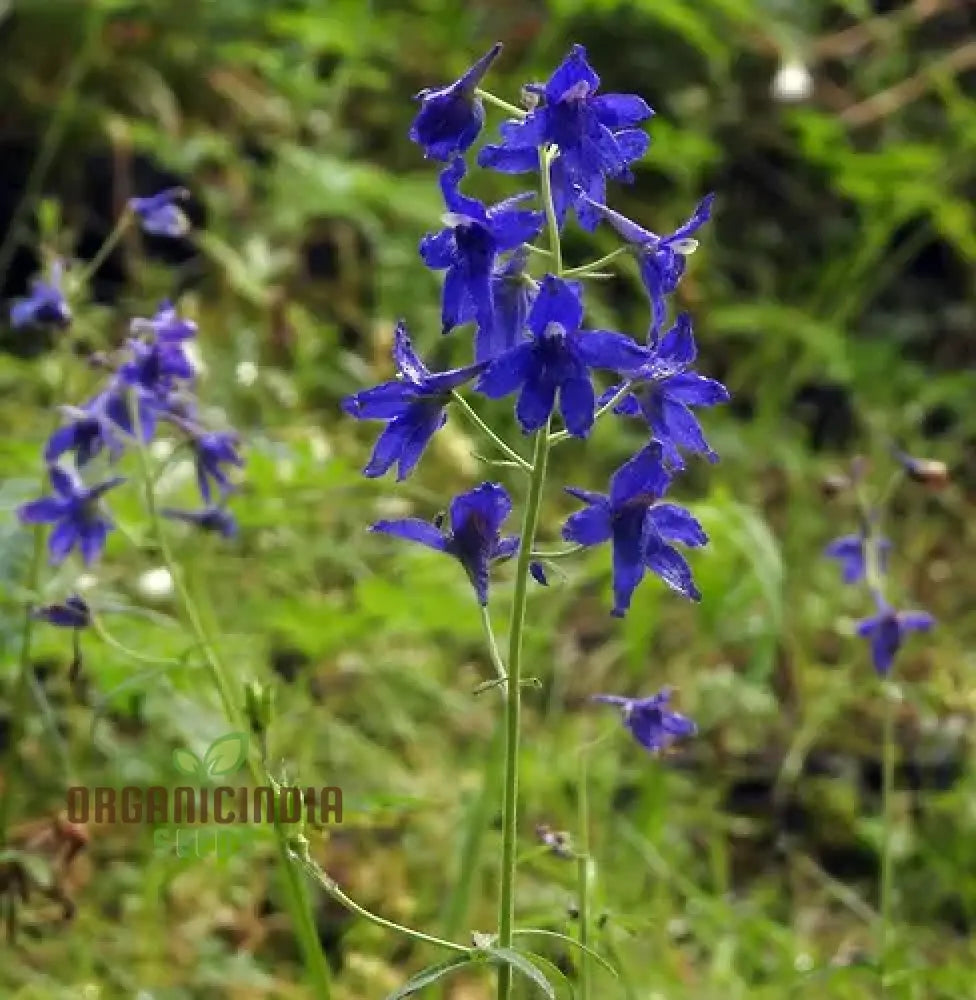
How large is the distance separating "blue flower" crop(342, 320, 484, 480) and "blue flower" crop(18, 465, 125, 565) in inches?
19.8

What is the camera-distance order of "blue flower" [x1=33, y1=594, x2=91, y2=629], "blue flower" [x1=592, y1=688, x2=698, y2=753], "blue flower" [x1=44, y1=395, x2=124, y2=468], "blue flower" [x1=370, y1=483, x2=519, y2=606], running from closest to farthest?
"blue flower" [x1=370, y1=483, x2=519, y2=606] < "blue flower" [x1=592, y1=688, x2=698, y2=753] < "blue flower" [x1=33, y1=594, x2=91, y2=629] < "blue flower" [x1=44, y1=395, x2=124, y2=468]

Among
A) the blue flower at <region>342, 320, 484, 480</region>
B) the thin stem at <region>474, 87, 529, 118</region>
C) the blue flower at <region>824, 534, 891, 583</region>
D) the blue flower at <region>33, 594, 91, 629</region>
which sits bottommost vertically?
the blue flower at <region>33, 594, 91, 629</region>

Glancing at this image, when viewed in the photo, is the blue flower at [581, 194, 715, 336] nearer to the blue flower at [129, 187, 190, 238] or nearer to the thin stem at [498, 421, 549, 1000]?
the thin stem at [498, 421, 549, 1000]

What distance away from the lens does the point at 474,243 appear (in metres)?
0.85

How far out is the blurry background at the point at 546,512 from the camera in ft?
5.56

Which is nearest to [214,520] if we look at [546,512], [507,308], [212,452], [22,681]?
[212,452]

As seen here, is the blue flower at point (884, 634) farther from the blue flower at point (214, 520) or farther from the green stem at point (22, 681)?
the green stem at point (22, 681)

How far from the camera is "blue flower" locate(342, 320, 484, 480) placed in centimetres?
91

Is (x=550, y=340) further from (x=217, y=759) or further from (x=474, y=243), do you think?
Answer: (x=217, y=759)

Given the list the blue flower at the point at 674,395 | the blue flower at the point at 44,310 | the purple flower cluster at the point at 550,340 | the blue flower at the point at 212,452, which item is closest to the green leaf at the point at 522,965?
the purple flower cluster at the point at 550,340

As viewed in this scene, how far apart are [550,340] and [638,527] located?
149 mm

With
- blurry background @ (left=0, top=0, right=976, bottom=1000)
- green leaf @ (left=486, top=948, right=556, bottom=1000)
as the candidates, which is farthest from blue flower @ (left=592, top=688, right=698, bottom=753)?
green leaf @ (left=486, top=948, right=556, bottom=1000)

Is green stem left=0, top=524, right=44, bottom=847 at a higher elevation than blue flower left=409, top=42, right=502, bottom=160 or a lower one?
lower

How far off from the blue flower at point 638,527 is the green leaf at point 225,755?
1.36 ft
